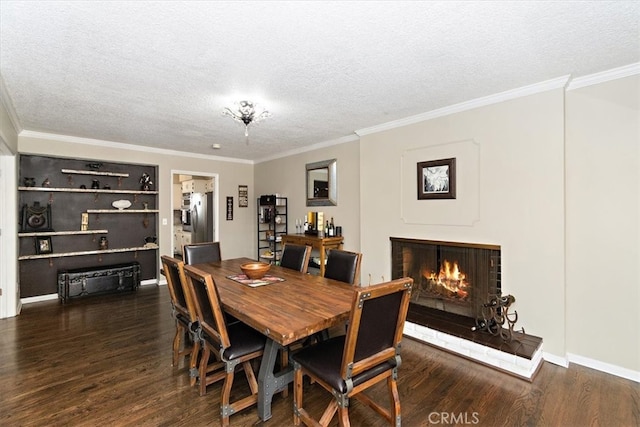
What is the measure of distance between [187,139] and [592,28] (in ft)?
15.5

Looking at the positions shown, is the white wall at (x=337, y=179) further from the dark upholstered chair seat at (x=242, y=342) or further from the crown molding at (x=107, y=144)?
the dark upholstered chair seat at (x=242, y=342)

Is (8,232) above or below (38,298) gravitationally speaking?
above

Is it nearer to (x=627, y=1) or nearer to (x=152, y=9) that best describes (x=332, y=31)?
(x=152, y=9)

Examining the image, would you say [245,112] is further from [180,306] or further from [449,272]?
[449,272]

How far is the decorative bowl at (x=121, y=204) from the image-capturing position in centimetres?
516

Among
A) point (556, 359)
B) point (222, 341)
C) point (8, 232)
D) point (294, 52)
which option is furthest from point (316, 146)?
point (8, 232)

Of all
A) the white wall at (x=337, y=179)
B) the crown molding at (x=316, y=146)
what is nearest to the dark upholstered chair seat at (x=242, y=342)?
the white wall at (x=337, y=179)

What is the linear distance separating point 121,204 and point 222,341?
14.5 ft

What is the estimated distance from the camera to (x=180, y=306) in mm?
2561

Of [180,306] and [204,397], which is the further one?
[180,306]

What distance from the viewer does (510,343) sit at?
2.65 m

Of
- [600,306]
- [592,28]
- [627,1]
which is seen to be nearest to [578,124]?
[592,28]

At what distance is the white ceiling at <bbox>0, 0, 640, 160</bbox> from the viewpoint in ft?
5.63

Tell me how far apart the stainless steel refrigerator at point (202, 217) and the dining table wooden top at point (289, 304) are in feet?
12.2
